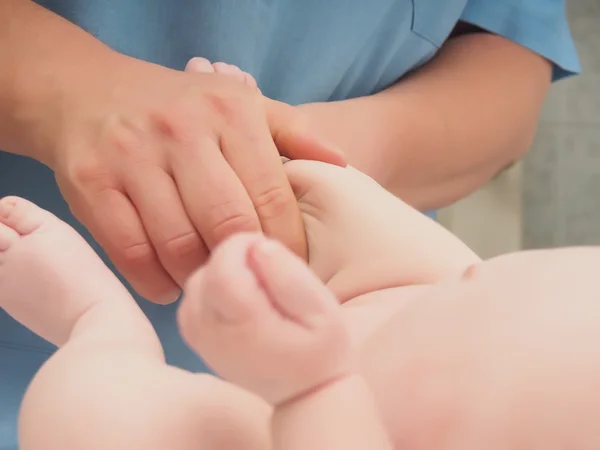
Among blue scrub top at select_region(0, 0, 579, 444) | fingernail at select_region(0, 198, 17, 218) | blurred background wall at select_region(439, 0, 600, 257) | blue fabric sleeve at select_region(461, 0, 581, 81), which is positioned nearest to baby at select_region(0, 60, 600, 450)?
fingernail at select_region(0, 198, 17, 218)

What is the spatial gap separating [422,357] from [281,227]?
12cm

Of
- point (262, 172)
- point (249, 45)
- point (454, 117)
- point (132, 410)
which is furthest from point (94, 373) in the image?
point (454, 117)

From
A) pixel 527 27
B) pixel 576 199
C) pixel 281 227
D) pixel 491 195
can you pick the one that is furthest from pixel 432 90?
pixel 576 199

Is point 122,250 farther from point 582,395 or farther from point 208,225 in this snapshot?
point 582,395

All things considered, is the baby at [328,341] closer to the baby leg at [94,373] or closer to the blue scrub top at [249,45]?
the baby leg at [94,373]

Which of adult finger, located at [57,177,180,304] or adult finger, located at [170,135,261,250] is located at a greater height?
adult finger, located at [170,135,261,250]

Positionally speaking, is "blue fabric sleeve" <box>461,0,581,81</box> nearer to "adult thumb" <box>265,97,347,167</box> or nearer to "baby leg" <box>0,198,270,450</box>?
"adult thumb" <box>265,97,347,167</box>

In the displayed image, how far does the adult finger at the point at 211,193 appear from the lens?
33cm

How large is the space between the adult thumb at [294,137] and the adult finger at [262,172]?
0.02m

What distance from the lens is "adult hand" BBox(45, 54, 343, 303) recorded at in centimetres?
34

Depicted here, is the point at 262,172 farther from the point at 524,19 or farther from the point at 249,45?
the point at 524,19

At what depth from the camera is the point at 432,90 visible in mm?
643

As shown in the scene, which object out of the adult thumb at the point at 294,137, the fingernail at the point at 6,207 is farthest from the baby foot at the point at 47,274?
the adult thumb at the point at 294,137

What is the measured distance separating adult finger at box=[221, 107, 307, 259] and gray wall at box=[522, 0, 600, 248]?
1.16m
